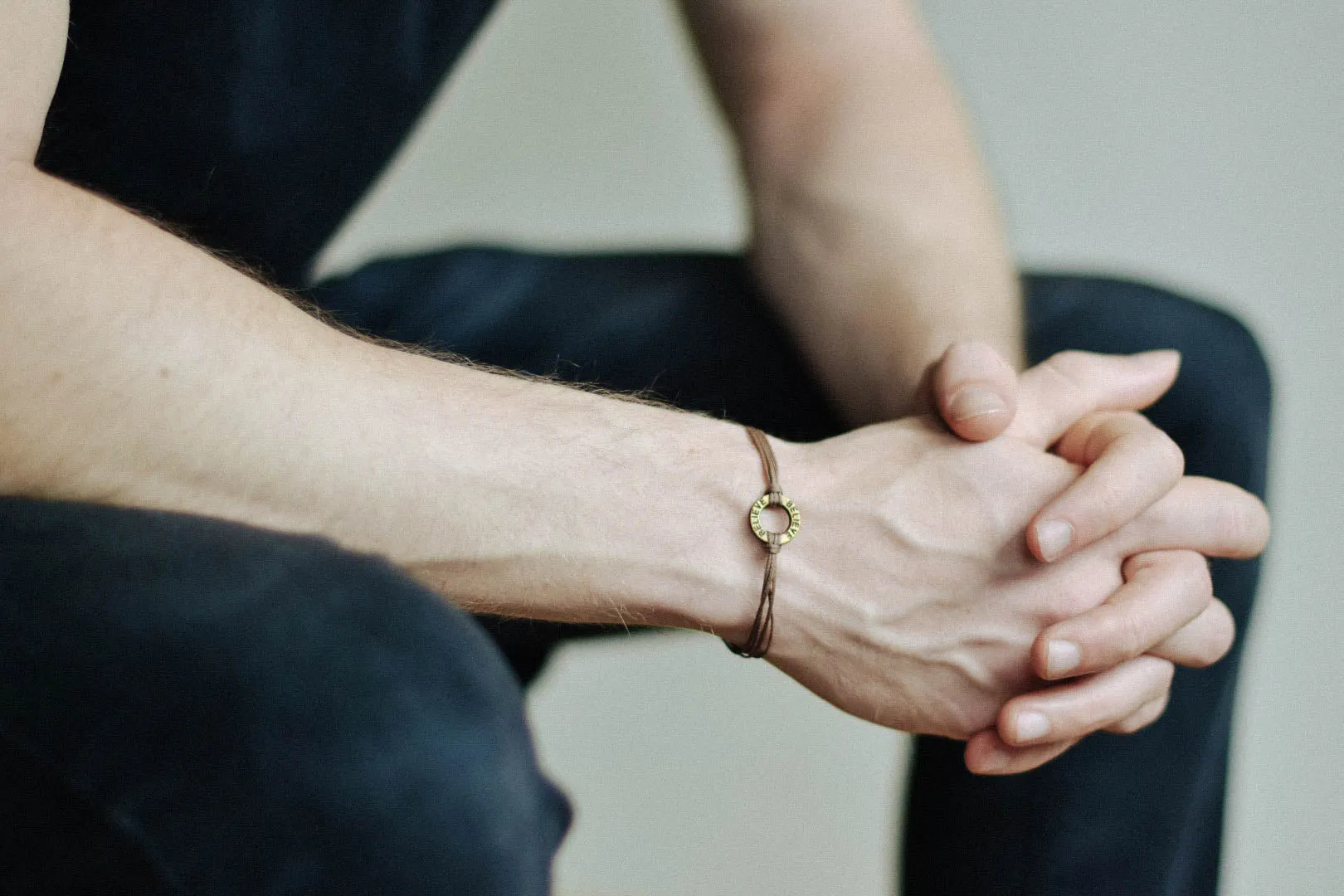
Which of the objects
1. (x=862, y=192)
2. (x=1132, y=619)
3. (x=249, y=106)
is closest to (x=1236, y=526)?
(x=1132, y=619)

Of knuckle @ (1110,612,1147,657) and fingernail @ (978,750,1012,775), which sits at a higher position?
knuckle @ (1110,612,1147,657)

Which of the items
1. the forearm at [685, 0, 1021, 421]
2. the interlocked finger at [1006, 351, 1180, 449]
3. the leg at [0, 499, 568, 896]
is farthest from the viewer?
the forearm at [685, 0, 1021, 421]

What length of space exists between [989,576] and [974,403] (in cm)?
11

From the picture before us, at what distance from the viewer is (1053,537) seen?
2.25ft

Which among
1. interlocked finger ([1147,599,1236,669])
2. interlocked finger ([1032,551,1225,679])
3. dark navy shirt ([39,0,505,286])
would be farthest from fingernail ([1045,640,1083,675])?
dark navy shirt ([39,0,505,286])

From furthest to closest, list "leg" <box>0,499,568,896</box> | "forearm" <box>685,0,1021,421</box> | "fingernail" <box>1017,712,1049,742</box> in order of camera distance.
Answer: "forearm" <box>685,0,1021,421</box> < "fingernail" <box>1017,712,1049,742</box> < "leg" <box>0,499,568,896</box>

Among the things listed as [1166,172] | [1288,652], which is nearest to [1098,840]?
[1288,652]

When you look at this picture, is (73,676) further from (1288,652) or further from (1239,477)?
(1288,652)

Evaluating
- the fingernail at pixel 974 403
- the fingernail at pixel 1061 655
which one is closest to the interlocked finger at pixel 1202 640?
the fingernail at pixel 1061 655

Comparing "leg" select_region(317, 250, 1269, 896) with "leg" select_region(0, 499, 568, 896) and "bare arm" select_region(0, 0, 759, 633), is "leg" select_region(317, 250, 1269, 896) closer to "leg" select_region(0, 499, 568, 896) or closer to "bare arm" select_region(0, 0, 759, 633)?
"bare arm" select_region(0, 0, 759, 633)

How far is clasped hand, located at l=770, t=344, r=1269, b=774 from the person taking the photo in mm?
697

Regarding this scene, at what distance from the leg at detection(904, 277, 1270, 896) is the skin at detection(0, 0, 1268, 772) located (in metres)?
0.07

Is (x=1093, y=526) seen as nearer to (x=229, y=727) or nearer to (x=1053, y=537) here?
(x=1053, y=537)

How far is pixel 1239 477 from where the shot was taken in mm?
855
